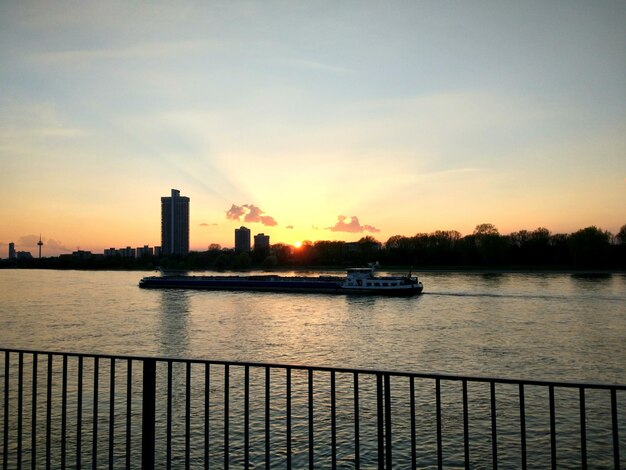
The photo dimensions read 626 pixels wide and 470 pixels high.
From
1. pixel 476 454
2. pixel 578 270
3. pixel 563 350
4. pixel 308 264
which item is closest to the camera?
pixel 476 454

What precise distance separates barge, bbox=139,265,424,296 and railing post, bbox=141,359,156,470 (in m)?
71.2

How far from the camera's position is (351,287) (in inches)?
3187

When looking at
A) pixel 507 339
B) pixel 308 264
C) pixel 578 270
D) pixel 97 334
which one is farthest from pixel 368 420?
pixel 308 264

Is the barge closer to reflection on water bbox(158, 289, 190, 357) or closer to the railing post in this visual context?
reflection on water bbox(158, 289, 190, 357)

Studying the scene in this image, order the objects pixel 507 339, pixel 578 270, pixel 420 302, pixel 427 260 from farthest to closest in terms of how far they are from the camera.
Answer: pixel 427 260 < pixel 578 270 < pixel 420 302 < pixel 507 339

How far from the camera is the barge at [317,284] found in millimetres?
77400

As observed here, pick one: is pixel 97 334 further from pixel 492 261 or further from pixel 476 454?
pixel 492 261

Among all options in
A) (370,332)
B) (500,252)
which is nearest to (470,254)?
(500,252)

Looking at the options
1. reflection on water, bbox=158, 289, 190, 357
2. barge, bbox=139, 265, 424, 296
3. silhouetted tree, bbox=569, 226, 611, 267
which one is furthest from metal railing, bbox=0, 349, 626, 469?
silhouetted tree, bbox=569, 226, 611, 267

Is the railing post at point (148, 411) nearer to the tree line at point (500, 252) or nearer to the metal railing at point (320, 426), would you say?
the metal railing at point (320, 426)

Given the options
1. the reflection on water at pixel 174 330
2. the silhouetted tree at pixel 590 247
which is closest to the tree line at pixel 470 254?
the silhouetted tree at pixel 590 247

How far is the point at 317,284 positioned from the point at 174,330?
4561 centimetres

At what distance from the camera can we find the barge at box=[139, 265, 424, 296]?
77.4 metres

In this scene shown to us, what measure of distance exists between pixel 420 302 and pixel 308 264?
404 feet
